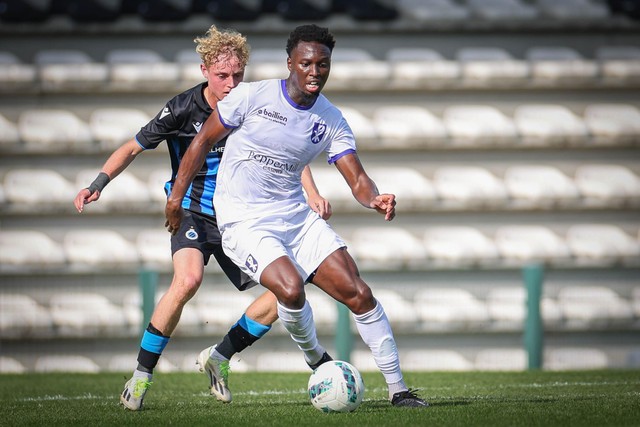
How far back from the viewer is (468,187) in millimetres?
13773

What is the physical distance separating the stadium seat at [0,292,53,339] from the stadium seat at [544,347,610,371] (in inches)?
252

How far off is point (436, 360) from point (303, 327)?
7927 millimetres

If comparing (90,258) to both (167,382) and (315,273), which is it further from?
(315,273)

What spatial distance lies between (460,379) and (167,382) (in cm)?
265

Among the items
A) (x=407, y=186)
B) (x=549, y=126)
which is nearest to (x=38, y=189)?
(x=407, y=186)

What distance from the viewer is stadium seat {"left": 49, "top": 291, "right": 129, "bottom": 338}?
42.7ft

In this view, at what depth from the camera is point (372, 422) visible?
5074 mm

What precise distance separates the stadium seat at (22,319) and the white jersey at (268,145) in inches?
296

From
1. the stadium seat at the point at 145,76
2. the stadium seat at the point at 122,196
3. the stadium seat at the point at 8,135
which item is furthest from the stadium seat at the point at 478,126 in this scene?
the stadium seat at the point at 8,135

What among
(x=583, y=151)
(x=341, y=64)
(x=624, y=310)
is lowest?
(x=624, y=310)

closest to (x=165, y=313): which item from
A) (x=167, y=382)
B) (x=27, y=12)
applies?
(x=167, y=382)

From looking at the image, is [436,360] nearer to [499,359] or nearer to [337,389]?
[499,359]

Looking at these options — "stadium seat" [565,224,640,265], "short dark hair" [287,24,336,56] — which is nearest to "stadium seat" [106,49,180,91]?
"stadium seat" [565,224,640,265]

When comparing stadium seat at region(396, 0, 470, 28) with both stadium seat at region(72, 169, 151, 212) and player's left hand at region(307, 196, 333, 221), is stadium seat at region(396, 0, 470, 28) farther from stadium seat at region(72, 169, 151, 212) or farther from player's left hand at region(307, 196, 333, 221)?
player's left hand at region(307, 196, 333, 221)
